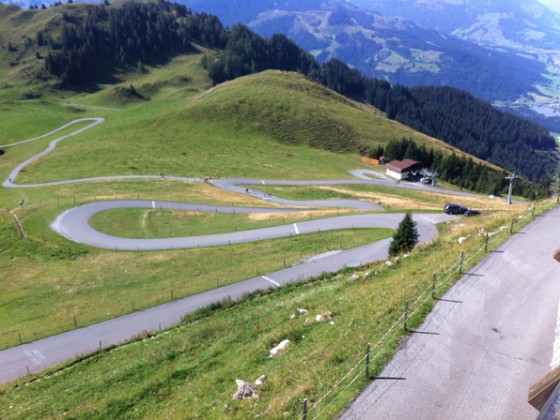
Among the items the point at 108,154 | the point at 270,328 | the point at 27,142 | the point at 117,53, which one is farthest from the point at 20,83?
the point at 270,328

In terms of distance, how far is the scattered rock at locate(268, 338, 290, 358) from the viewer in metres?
17.6

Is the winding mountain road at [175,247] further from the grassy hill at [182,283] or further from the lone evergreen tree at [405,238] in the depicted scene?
the lone evergreen tree at [405,238]

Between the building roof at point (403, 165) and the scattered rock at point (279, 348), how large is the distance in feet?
287

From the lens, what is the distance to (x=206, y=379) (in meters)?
17.4

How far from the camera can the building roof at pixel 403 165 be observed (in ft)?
327

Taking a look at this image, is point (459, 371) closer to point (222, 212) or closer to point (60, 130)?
point (222, 212)

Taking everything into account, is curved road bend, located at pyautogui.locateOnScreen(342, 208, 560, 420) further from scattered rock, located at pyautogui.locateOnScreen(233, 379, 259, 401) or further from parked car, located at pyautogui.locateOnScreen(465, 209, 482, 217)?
parked car, located at pyautogui.locateOnScreen(465, 209, 482, 217)

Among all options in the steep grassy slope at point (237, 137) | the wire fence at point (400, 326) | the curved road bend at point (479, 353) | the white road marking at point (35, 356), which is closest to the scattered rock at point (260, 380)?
the wire fence at point (400, 326)

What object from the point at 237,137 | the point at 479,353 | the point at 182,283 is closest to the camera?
the point at 479,353

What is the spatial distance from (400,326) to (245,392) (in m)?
6.63

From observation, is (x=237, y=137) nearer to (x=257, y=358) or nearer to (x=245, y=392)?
(x=257, y=358)

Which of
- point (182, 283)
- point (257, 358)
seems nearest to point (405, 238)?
point (182, 283)

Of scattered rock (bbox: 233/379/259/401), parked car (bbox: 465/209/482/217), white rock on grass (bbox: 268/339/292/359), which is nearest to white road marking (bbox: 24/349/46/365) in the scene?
white rock on grass (bbox: 268/339/292/359)

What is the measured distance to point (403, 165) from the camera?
331ft
